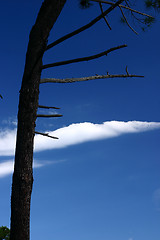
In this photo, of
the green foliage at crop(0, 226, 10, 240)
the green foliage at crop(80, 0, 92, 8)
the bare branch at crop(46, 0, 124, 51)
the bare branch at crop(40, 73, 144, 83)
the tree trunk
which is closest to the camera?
the tree trunk

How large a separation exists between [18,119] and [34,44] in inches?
38.3

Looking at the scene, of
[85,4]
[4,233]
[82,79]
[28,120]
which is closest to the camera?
[28,120]

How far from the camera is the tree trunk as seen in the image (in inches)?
134

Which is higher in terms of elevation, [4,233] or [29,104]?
[29,104]

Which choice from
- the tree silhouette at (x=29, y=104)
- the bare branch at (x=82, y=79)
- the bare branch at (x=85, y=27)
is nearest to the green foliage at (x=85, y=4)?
the tree silhouette at (x=29, y=104)

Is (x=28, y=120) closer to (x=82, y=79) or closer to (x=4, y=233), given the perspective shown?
(x=82, y=79)

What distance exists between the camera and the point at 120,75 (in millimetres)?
4523

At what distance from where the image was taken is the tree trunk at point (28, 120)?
341 centimetres

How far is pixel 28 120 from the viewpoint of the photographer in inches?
142

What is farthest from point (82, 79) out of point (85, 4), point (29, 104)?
point (85, 4)

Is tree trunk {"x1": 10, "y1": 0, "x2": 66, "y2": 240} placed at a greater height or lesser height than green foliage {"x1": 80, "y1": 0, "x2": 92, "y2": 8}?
lesser

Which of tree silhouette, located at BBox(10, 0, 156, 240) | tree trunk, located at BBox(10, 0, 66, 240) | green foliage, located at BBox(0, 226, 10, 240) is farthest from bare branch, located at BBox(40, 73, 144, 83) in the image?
green foliage, located at BBox(0, 226, 10, 240)

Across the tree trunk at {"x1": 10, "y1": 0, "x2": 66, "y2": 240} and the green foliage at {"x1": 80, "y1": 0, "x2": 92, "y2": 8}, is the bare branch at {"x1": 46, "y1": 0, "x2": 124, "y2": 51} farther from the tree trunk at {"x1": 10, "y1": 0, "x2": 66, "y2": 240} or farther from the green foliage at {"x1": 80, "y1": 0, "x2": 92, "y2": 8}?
the green foliage at {"x1": 80, "y1": 0, "x2": 92, "y2": 8}

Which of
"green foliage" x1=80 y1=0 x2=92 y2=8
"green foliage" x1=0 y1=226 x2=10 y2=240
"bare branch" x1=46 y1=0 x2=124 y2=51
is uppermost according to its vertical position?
"green foliage" x1=80 y1=0 x2=92 y2=8
